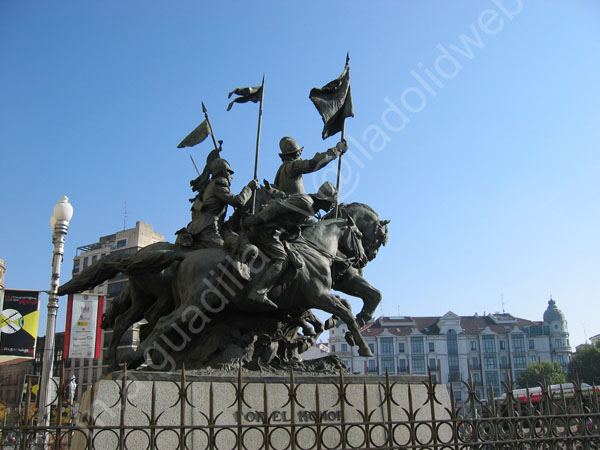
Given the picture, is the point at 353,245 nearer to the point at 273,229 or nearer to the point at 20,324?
the point at 273,229

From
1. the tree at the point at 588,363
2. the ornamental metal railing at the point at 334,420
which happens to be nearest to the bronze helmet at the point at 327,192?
the ornamental metal railing at the point at 334,420

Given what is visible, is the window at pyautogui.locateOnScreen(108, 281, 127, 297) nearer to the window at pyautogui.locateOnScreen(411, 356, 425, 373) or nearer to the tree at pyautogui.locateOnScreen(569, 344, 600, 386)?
the window at pyautogui.locateOnScreen(411, 356, 425, 373)

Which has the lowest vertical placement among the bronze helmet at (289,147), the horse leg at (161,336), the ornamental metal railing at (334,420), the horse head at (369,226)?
the ornamental metal railing at (334,420)

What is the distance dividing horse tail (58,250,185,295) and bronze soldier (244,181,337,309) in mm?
1100

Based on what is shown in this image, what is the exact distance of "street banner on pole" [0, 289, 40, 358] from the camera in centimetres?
1329

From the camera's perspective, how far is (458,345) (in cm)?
7375

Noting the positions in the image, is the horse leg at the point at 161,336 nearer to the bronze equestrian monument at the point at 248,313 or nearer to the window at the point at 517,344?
the bronze equestrian monument at the point at 248,313

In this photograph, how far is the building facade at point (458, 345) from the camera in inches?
2835

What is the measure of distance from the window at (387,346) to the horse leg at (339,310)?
217ft

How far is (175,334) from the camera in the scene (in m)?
7.11

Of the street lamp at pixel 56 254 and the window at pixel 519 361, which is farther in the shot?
the window at pixel 519 361

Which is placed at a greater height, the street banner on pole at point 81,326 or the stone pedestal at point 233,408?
the street banner on pole at point 81,326

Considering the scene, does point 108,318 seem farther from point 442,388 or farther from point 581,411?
→ point 581,411

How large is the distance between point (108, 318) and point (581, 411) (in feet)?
20.3
